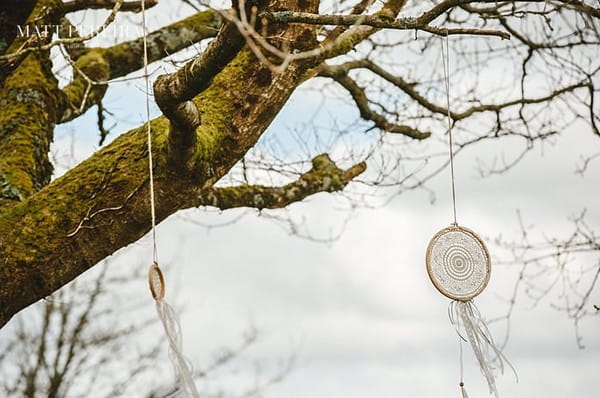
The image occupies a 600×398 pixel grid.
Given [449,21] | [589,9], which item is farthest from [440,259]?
[449,21]

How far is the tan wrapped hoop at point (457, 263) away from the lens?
8.52 feet

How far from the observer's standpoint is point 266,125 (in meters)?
2.56

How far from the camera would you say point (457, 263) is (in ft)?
8.57

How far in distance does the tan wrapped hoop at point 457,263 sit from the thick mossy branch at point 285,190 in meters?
1.12

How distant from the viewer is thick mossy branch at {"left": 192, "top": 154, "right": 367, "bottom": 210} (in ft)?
11.6

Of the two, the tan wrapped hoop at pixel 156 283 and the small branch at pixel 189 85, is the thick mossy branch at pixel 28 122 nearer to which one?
the small branch at pixel 189 85

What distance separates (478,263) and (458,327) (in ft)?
0.67

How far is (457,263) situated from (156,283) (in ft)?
3.33

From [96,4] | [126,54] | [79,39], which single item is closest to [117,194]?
[79,39]

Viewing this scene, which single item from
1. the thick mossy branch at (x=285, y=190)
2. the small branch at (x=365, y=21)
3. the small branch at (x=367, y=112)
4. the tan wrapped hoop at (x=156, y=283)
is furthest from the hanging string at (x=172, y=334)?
the small branch at (x=367, y=112)

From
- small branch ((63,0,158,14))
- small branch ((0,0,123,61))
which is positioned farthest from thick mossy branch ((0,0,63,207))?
small branch ((0,0,123,61))

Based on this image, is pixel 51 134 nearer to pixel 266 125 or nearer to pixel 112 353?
pixel 266 125

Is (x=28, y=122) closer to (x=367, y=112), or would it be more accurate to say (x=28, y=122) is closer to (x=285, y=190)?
(x=285, y=190)

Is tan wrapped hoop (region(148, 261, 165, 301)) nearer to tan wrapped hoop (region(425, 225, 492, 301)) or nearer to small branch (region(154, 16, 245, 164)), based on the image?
small branch (region(154, 16, 245, 164))
